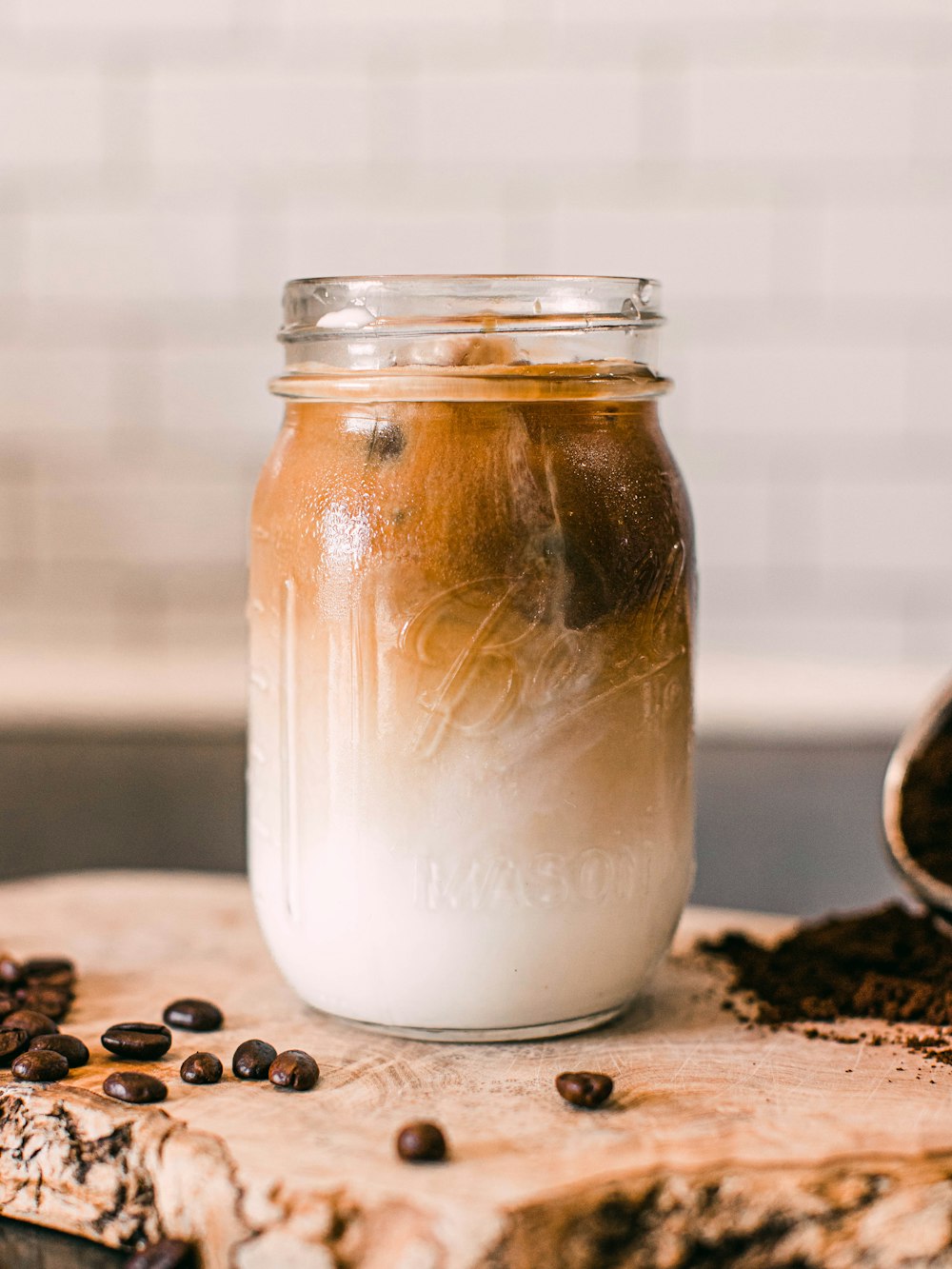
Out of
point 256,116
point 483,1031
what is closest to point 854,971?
point 483,1031

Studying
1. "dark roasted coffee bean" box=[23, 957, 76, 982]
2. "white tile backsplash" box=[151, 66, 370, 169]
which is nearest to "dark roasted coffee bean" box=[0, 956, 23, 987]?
"dark roasted coffee bean" box=[23, 957, 76, 982]

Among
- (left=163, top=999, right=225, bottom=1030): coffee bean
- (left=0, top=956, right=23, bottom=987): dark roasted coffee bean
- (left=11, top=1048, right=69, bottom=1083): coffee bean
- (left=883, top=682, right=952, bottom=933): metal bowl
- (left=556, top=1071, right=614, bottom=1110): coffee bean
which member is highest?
(left=883, top=682, right=952, bottom=933): metal bowl

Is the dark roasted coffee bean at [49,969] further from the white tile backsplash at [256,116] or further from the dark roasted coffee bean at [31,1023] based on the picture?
the white tile backsplash at [256,116]

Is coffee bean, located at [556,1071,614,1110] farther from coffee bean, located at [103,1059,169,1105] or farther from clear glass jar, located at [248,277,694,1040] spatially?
coffee bean, located at [103,1059,169,1105]

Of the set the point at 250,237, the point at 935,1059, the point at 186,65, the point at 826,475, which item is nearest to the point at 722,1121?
the point at 935,1059

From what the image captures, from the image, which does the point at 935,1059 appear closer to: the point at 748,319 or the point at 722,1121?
the point at 722,1121

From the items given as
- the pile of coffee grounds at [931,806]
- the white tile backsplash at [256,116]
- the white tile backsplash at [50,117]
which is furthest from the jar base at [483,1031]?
the white tile backsplash at [50,117]

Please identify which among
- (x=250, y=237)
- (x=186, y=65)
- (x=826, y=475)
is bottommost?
(x=826, y=475)
